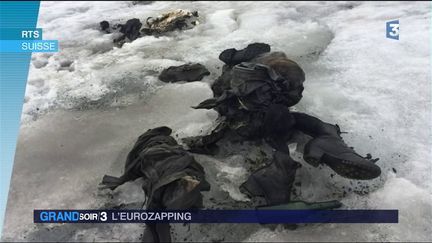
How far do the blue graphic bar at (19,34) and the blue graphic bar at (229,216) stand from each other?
4548mm

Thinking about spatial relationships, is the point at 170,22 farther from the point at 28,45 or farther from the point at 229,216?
the point at 229,216

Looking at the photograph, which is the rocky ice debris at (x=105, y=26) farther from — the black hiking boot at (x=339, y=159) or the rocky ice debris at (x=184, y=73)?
the black hiking boot at (x=339, y=159)

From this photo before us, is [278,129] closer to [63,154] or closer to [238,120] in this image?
[238,120]

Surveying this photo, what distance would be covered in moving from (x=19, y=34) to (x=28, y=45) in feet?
1.73

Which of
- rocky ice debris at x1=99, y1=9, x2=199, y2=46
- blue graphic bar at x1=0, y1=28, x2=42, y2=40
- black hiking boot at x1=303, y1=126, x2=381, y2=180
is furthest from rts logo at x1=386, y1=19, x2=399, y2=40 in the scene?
blue graphic bar at x1=0, y1=28, x2=42, y2=40

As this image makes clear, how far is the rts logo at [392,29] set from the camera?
5.88 meters

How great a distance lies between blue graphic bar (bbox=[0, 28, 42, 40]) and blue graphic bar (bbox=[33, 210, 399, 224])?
455 cm

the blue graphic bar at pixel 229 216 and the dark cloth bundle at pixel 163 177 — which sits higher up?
the dark cloth bundle at pixel 163 177

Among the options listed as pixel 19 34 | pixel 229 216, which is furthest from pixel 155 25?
pixel 229 216

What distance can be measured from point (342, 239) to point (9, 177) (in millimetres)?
2955

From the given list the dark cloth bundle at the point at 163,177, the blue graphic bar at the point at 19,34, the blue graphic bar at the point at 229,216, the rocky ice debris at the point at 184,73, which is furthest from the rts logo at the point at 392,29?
the blue graphic bar at the point at 19,34

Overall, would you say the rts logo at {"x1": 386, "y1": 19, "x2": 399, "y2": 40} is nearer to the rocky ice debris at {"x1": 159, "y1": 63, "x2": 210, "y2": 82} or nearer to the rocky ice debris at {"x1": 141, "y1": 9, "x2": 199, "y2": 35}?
the rocky ice debris at {"x1": 159, "y1": 63, "x2": 210, "y2": 82}

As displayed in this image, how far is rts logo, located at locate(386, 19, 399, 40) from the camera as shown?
588cm

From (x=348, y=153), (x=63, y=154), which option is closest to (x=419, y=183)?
(x=348, y=153)
